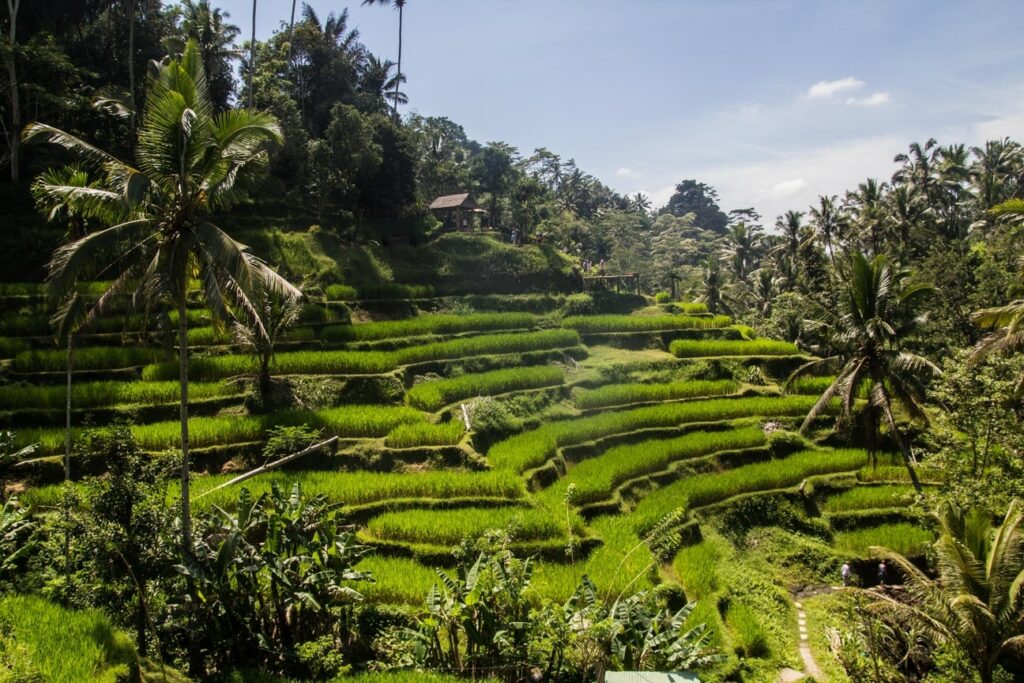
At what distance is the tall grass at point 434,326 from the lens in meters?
17.7

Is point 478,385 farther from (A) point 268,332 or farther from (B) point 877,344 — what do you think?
(B) point 877,344

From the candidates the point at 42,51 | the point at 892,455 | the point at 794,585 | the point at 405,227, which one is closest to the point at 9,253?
the point at 42,51

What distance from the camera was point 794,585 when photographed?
12898 millimetres

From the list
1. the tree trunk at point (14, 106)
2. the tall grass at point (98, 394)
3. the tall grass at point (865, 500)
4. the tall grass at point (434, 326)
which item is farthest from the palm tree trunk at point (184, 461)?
the tree trunk at point (14, 106)

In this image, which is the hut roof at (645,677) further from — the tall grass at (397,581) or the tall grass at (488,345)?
the tall grass at (488,345)

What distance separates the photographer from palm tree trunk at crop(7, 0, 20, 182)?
1725cm

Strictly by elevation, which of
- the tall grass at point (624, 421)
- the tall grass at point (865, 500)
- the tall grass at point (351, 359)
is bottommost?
the tall grass at point (865, 500)

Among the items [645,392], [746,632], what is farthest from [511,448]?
[645,392]

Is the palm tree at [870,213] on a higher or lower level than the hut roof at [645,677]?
higher

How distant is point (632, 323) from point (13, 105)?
21.1 m

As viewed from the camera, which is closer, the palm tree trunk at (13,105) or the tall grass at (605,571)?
the tall grass at (605,571)

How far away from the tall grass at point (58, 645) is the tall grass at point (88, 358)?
8.36 m

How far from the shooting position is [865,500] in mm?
15094

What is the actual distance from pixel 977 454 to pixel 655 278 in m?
33.1
